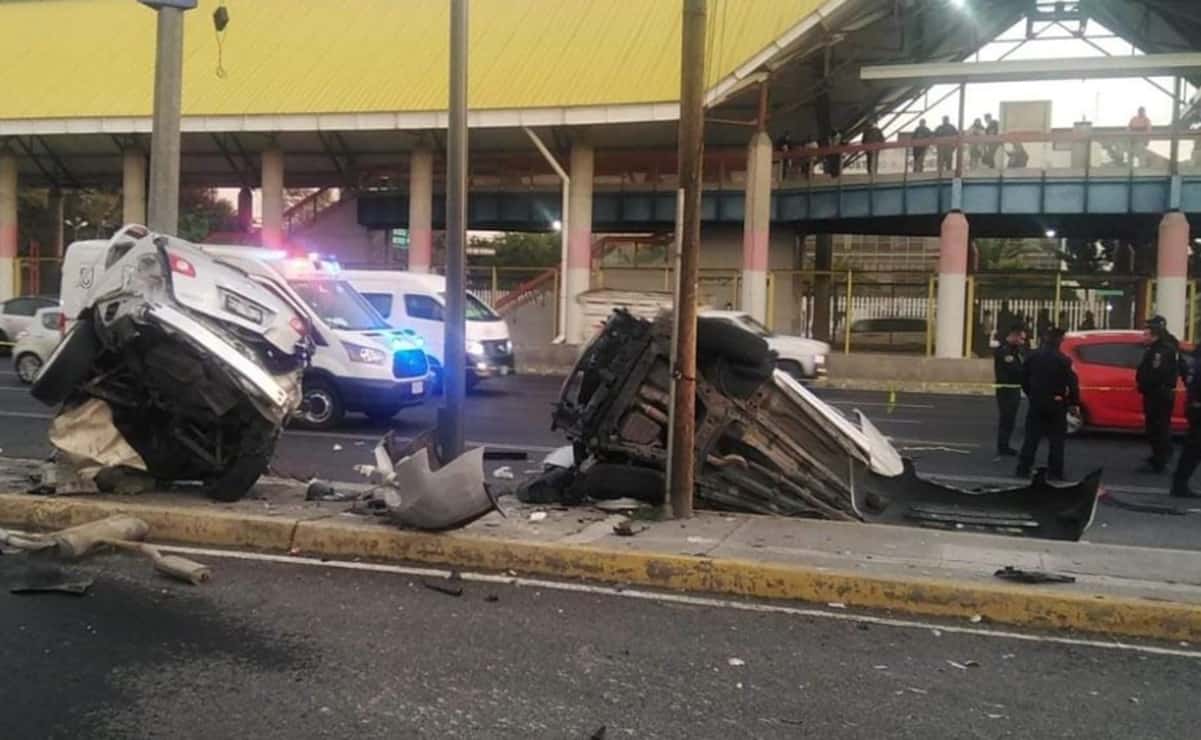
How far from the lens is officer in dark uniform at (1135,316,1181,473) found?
11.7m

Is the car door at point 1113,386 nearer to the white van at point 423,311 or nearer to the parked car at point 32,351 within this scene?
the white van at point 423,311

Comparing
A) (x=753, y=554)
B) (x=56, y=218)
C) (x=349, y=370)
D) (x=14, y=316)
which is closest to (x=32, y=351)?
(x=14, y=316)

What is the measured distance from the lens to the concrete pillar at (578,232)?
2680cm

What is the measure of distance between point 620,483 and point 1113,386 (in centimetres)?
918

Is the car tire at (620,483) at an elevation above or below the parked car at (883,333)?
below

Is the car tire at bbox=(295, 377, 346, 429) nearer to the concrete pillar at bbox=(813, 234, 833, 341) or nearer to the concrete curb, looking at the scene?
the concrete curb

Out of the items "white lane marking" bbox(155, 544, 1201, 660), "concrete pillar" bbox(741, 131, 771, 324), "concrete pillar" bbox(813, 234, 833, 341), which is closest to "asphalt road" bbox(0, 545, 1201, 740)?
"white lane marking" bbox(155, 544, 1201, 660)

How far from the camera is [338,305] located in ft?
46.3

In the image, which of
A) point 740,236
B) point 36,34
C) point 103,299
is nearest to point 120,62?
point 36,34

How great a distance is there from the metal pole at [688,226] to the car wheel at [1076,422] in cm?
907

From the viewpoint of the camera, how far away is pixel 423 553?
21.9 ft

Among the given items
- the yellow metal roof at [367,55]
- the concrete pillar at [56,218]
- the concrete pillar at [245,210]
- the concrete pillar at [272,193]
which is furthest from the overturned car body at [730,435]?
the concrete pillar at [56,218]

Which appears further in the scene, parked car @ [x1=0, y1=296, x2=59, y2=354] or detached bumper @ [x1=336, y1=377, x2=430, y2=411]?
parked car @ [x1=0, y1=296, x2=59, y2=354]

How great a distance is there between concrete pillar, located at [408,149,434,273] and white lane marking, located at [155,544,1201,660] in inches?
873
